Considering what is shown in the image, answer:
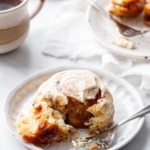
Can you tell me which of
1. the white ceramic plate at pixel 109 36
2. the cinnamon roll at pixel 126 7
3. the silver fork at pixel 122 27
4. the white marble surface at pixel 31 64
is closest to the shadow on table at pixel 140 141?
the white marble surface at pixel 31 64

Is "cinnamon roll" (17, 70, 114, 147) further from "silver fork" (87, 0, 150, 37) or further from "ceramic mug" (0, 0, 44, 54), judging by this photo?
"silver fork" (87, 0, 150, 37)

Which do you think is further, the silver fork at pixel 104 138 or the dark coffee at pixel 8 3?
the dark coffee at pixel 8 3

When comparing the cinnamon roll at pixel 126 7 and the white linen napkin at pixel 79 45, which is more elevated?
the cinnamon roll at pixel 126 7

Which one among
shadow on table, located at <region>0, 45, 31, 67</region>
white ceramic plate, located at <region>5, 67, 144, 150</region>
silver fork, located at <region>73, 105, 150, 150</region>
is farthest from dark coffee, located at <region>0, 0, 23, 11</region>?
silver fork, located at <region>73, 105, 150, 150</region>

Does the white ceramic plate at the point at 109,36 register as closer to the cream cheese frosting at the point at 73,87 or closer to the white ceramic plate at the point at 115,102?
the white ceramic plate at the point at 115,102

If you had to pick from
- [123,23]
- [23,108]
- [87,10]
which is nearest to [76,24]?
[87,10]
